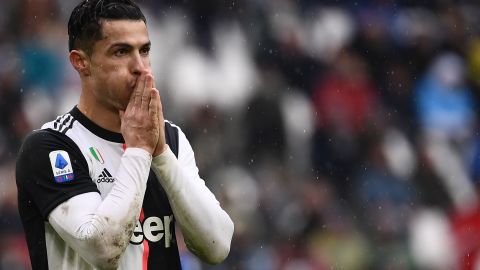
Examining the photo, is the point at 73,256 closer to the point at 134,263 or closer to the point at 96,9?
the point at 134,263

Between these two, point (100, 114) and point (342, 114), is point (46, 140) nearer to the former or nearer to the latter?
point (100, 114)

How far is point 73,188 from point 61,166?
0.32 ft

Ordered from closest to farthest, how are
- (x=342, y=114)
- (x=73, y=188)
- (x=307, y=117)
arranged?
(x=73, y=188) → (x=307, y=117) → (x=342, y=114)


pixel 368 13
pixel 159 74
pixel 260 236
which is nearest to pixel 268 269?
pixel 260 236

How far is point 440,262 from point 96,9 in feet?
22.1

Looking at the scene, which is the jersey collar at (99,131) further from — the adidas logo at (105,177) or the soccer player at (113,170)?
the adidas logo at (105,177)

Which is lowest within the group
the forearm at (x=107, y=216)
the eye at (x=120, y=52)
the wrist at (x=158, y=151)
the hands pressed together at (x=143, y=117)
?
the forearm at (x=107, y=216)

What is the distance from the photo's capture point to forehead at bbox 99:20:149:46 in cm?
362

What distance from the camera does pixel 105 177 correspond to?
11.9 feet

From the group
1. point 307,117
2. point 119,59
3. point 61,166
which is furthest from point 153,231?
point 307,117

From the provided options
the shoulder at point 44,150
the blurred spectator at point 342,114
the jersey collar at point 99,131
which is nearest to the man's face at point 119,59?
the jersey collar at point 99,131

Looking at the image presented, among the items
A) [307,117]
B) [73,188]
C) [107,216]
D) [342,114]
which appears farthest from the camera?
[342,114]

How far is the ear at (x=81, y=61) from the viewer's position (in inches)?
146

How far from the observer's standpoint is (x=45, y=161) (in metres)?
3.57
